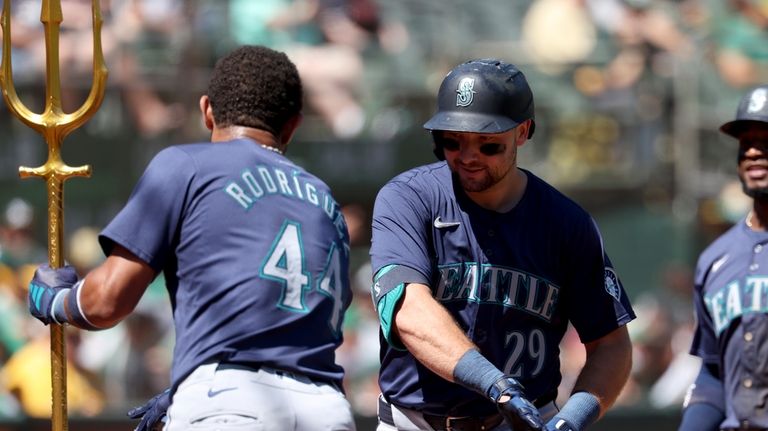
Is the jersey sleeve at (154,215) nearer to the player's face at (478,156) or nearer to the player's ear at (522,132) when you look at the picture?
the player's face at (478,156)

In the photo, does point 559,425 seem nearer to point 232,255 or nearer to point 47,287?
point 232,255

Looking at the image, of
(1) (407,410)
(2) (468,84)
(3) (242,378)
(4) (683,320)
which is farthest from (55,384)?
(4) (683,320)

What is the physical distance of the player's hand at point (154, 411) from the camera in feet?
14.2

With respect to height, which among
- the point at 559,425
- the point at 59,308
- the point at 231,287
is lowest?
the point at 559,425

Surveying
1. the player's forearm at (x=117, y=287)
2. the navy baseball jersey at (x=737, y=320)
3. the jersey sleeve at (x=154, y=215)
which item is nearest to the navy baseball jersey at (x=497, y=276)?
the jersey sleeve at (x=154, y=215)

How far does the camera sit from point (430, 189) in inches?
172

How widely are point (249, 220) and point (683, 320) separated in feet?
26.9

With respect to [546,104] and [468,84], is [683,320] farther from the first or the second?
[468,84]

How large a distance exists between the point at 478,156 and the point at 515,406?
2.88 ft

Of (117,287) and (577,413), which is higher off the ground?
(117,287)

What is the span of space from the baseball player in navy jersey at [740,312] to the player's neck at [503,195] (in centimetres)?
164

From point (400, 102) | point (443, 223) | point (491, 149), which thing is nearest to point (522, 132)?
point (491, 149)

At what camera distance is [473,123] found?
4.14 m

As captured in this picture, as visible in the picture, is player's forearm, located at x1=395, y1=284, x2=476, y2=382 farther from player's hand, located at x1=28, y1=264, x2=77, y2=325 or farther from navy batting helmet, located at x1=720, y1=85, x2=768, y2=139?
navy batting helmet, located at x1=720, y1=85, x2=768, y2=139
